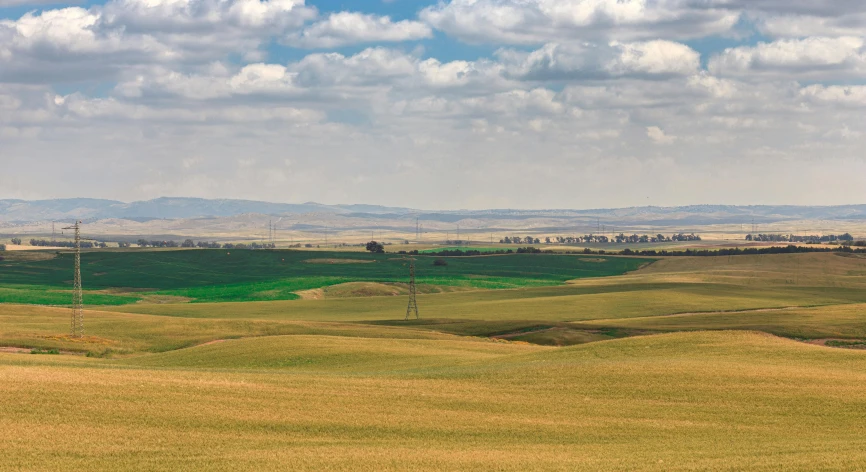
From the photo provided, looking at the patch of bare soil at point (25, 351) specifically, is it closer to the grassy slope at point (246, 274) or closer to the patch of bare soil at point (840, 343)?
the patch of bare soil at point (840, 343)

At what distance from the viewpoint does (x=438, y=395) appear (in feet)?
129

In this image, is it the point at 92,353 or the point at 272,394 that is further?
the point at 92,353

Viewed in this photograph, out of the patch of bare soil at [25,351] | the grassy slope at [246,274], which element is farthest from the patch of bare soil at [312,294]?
the patch of bare soil at [25,351]

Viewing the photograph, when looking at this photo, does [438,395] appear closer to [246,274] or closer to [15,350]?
[15,350]

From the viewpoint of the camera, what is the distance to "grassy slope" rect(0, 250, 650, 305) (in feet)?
454

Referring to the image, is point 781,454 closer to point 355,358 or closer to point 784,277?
point 355,358

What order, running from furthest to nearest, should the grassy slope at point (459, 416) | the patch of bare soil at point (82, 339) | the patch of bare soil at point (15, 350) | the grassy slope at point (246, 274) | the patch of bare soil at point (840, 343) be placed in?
the grassy slope at point (246, 274)
the patch of bare soil at point (82, 339)
the patch of bare soil at point (840, 343)
the patch of bare soil at point (15, 350)
the grassy slope at point (459, 416)

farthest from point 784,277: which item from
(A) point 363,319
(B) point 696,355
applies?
(B) point 696,355

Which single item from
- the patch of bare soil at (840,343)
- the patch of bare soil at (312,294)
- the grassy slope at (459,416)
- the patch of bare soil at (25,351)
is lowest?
the patch of bare soil at (312,294)

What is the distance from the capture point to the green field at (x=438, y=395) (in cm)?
2761

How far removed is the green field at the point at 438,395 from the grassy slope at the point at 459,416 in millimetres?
102

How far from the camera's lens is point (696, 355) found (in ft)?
173

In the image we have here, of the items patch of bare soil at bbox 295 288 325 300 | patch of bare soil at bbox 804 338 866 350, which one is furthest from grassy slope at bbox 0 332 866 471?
patch of bare soil at bbox 295 288 325 300

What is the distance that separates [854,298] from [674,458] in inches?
3812
